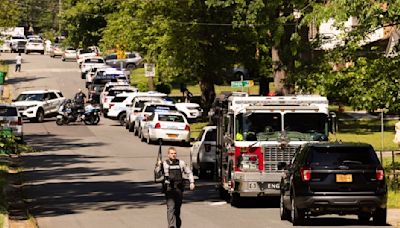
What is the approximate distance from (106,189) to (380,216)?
36.2 feet

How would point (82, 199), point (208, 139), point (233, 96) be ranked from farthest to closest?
point (208, 139) < point (82, 199) < point (233, 96)

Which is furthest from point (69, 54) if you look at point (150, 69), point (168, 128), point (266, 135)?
point (266, 135)

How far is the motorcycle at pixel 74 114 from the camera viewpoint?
55969mm

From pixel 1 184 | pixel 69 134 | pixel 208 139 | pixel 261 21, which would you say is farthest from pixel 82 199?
pixel 69 134

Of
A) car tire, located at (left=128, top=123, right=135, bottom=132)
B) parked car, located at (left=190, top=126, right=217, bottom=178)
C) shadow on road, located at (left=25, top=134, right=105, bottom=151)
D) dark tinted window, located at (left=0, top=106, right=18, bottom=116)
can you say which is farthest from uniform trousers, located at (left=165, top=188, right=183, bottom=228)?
car tire, located at (left=128, top=123, right=135, bottom=132)

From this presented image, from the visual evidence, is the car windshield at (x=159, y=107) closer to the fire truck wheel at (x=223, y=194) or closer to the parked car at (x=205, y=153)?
the parked car at (x=205, y=153)

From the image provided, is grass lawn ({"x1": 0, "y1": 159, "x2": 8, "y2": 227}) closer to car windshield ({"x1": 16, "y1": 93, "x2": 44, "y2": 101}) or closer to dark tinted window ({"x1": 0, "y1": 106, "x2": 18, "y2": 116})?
dark tinted window ({"x1": 0, "y1": 106, "x2": 18, "y2": 116})

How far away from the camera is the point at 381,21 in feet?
81.1

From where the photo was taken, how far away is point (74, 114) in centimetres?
5634

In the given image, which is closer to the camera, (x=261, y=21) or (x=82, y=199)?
(x=82, y=199)

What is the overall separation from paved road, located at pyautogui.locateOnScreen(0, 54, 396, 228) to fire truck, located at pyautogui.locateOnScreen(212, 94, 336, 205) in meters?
0.67

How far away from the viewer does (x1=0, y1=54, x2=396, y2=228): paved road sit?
72.8ft

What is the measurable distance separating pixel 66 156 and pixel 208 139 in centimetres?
951

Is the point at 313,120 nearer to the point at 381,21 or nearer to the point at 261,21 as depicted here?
the point at 381,21
